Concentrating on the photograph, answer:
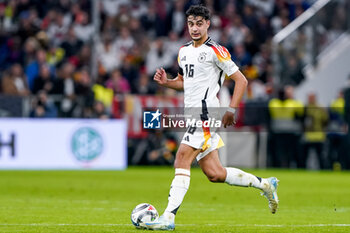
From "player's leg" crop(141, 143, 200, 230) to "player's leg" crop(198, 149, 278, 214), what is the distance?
8.6 inches

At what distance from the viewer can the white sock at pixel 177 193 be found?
8117 millimetres

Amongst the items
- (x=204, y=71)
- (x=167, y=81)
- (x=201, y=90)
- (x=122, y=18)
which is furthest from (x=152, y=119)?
(x=122, y=18)

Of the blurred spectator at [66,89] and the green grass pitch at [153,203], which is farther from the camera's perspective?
the blurred spectator at [66,89]

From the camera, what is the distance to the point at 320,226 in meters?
8.88

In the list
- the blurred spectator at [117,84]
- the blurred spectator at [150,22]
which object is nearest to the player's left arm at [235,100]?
the blurred spectator at [117,84]

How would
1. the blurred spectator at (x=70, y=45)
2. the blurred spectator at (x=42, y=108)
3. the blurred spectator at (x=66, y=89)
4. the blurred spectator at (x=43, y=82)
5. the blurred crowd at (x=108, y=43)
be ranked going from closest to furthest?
1. the blurred spectator at (x=42, y=108)
2. the blurred spectator at (x=66, y=89)
3. the blurred spectator at (x=43, y=82)
4. the blurred crowd at (x=108, y=43)
5. the blurred spectator at (x=70, y=45)

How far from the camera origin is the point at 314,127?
21.7 m

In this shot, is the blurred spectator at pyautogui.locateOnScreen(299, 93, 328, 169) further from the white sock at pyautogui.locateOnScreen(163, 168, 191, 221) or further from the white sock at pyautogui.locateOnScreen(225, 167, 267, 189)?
the white sock at pyautogui.locateOnScreen(163, 168, 191, 221)

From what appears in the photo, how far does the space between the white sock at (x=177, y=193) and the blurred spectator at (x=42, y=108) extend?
12.8 meters

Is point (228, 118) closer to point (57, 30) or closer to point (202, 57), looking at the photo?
point (202, 57)

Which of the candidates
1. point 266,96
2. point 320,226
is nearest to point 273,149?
point 266,96

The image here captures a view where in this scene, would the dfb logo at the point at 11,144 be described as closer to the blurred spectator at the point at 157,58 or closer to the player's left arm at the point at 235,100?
the blurred spectator at the point at 157,58

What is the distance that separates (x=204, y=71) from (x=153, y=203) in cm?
384

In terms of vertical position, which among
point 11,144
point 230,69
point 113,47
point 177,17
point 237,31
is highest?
point 177,17
